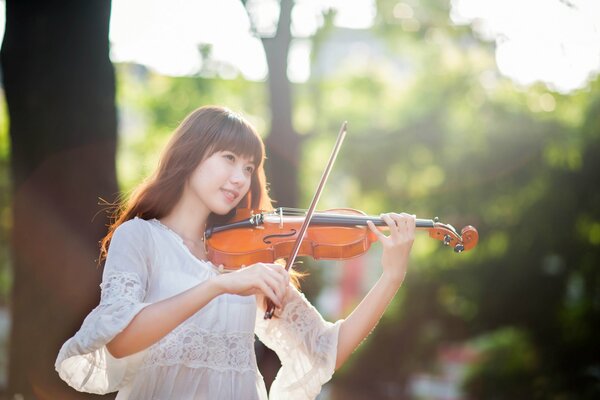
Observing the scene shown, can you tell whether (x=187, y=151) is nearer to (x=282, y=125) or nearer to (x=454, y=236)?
(x=454, y=236)

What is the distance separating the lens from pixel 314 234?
3.08m

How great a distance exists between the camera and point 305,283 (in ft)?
23.5

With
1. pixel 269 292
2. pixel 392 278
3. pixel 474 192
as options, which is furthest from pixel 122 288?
pixel 474 192

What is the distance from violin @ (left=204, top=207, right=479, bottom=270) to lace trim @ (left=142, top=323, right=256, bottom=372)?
0.35 metres

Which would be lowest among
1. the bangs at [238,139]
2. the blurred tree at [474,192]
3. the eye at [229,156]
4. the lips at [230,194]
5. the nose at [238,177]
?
the blurred tree at [474,192]

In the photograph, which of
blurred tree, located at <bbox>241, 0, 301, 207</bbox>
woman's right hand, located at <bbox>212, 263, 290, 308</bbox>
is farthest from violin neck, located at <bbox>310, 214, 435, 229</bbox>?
blurred tree, located at <bbox>241, 0, 301, 207</bbox>

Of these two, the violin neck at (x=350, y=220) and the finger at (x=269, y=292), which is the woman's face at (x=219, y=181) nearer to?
the violin neck at (x=350, y=220)

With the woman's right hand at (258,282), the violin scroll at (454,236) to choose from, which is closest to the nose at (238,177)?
the woman's right hand at (258,282)

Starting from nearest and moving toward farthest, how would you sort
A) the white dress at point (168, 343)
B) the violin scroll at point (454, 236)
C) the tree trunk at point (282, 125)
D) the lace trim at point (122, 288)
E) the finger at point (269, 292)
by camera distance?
the finger at point (269, 292) → the lace trim at point (122, 288) → the white dress at point (168, 343) → the violin scroll at point (454, 236) → the tree trunk at point (282, 125)

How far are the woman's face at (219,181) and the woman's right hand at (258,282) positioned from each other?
54cm

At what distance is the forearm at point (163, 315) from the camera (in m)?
2.19

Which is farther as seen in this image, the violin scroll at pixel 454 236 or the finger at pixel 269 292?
the violin scroll at pixel 454 236

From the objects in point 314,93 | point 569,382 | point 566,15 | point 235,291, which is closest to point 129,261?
point 235,291

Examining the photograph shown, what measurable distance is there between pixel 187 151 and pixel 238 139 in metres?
0.18
